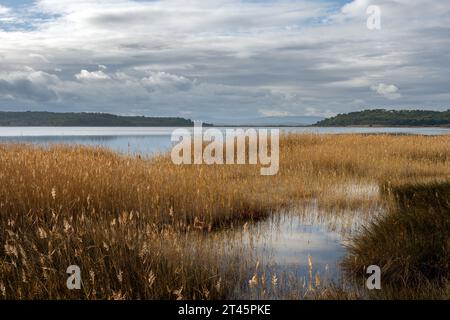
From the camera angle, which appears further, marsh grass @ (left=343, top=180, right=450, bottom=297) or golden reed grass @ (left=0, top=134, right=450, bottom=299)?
marsh grass @ (left=343, top=180, right=450, bottom=297)

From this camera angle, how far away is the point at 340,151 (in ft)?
→ 46.6

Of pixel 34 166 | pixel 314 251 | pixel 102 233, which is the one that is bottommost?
pixel 314 251

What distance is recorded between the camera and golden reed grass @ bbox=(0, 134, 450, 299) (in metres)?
4.03

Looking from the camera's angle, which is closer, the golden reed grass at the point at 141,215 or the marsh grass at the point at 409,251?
the golden reed grass at the point at 141,215

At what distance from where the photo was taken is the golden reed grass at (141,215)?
4.03 meters

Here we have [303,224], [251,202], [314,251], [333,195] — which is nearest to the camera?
[314,251]

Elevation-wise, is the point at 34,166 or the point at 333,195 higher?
the point at 34,166

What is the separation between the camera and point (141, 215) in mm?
6605

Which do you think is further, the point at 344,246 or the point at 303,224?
the point at 303,224

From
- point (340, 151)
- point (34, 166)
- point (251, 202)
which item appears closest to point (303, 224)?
point (251, 202)

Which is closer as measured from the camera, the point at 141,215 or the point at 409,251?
the point at 409,251
